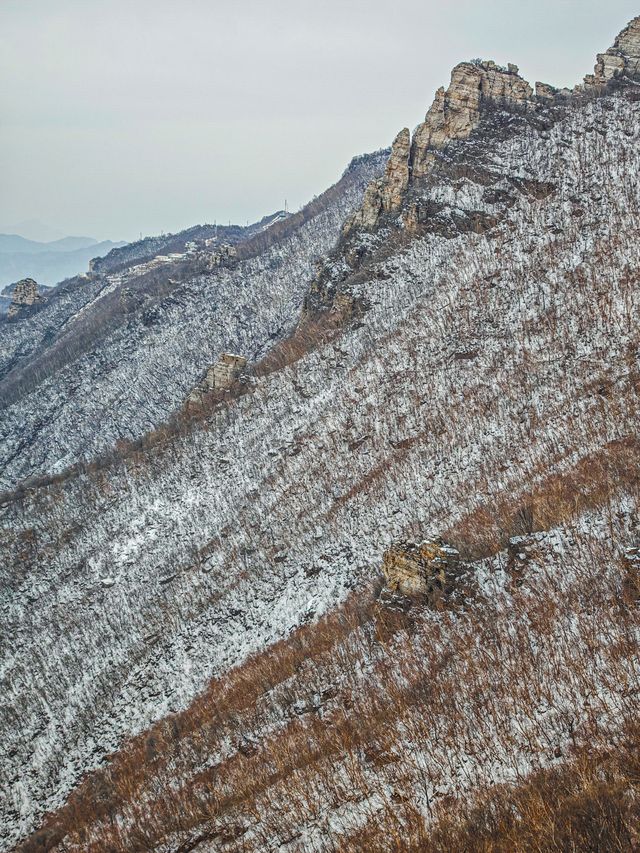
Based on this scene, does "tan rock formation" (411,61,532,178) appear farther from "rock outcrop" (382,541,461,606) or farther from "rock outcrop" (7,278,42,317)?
"rock outcrop" (7,278,42,317)

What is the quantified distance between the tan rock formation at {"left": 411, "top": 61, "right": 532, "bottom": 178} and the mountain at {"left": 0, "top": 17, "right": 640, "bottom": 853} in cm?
35

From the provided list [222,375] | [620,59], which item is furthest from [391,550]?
[620,59]

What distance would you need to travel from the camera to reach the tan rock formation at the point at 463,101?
5734cm

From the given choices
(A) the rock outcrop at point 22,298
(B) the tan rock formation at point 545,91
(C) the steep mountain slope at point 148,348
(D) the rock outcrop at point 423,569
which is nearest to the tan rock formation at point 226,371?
(C) the steep mountain slope at point 148,348

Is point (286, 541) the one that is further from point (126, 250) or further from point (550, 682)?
point (126, 250)

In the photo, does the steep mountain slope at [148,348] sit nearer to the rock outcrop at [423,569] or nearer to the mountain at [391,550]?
the mountain at [391,550]

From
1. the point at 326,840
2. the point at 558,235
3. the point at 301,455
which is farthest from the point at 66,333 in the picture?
the point at 326,840

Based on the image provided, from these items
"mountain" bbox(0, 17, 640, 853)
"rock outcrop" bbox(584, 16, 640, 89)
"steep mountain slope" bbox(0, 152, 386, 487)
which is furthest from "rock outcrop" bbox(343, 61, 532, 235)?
"steep mountain slope" bbox(0, 152, 386, 487)

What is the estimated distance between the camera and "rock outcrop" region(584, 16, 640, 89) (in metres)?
57.4

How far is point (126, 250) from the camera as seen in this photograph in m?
190

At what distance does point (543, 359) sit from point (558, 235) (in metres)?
17.9

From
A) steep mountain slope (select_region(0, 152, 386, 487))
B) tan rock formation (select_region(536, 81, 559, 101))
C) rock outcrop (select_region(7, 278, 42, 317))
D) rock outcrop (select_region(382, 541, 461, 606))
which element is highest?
rock outcrop (select_region(7, 278, 42, 317))

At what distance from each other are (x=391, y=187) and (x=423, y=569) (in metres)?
54.6

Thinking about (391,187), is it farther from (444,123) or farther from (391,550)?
(391,550)
